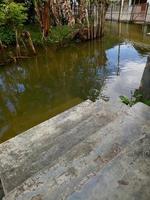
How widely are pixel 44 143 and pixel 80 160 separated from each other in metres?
1.11

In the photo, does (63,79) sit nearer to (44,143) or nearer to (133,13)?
(44,143)

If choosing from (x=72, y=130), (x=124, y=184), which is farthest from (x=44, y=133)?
(x=124, y=184)

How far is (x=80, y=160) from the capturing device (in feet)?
5.24

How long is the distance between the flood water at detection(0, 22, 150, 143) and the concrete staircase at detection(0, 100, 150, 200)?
1.77 meters

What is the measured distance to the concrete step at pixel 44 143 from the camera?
2115 millimetres

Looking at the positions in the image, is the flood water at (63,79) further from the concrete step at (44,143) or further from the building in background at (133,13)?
the building in background at (133,13)

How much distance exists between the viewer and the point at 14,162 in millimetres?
2326

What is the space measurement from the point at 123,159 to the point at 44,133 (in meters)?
1.52

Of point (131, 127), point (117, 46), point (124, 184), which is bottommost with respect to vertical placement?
point (117, 46)

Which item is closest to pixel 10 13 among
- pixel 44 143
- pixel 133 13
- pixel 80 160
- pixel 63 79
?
pixel 63 79

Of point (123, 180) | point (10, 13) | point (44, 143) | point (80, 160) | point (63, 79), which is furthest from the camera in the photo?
point (10, 13)

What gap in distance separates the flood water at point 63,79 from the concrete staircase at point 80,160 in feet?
5.80

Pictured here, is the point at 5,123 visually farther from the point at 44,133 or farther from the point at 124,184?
the point at 124,184

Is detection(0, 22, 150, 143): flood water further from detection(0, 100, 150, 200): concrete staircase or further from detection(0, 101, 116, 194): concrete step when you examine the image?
detection(0, 100, 150, 200): concrete staircase
